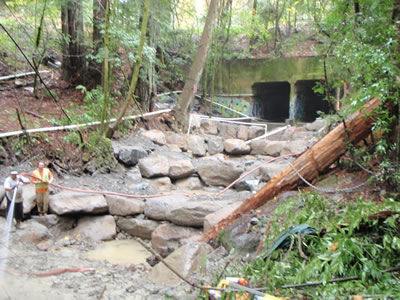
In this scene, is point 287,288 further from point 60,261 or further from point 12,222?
point 12,222

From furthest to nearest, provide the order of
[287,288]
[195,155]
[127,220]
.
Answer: [195,155] → [127,220] → [287,288]

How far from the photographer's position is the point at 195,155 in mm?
11945

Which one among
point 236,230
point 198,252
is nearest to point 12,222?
point 198,252

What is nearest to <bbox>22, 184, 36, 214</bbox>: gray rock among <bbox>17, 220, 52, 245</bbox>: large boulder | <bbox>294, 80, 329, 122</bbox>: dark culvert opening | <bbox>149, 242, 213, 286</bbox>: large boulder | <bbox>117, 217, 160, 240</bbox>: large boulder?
<bbox>17, 220, 52, 245</bbox>: large boulder

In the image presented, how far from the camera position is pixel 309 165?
17.2ft

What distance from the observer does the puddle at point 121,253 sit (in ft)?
20.2

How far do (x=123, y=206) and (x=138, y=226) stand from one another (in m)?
0.56

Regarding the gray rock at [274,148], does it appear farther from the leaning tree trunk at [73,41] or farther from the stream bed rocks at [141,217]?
the leaning tree trunk at [73,41]

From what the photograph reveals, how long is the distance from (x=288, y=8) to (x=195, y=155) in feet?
39.2

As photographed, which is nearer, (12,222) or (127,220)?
(12,222)

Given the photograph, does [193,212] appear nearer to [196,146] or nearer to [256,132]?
[196,146]

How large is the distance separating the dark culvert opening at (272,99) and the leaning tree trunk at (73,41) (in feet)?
31.9

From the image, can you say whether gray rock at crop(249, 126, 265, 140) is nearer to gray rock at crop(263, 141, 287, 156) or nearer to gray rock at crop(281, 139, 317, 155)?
gray rock at crop(263, 141, 287, 156)

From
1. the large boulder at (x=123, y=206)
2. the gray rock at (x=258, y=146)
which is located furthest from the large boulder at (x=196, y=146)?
the large boulder at (x=123, y=206)
